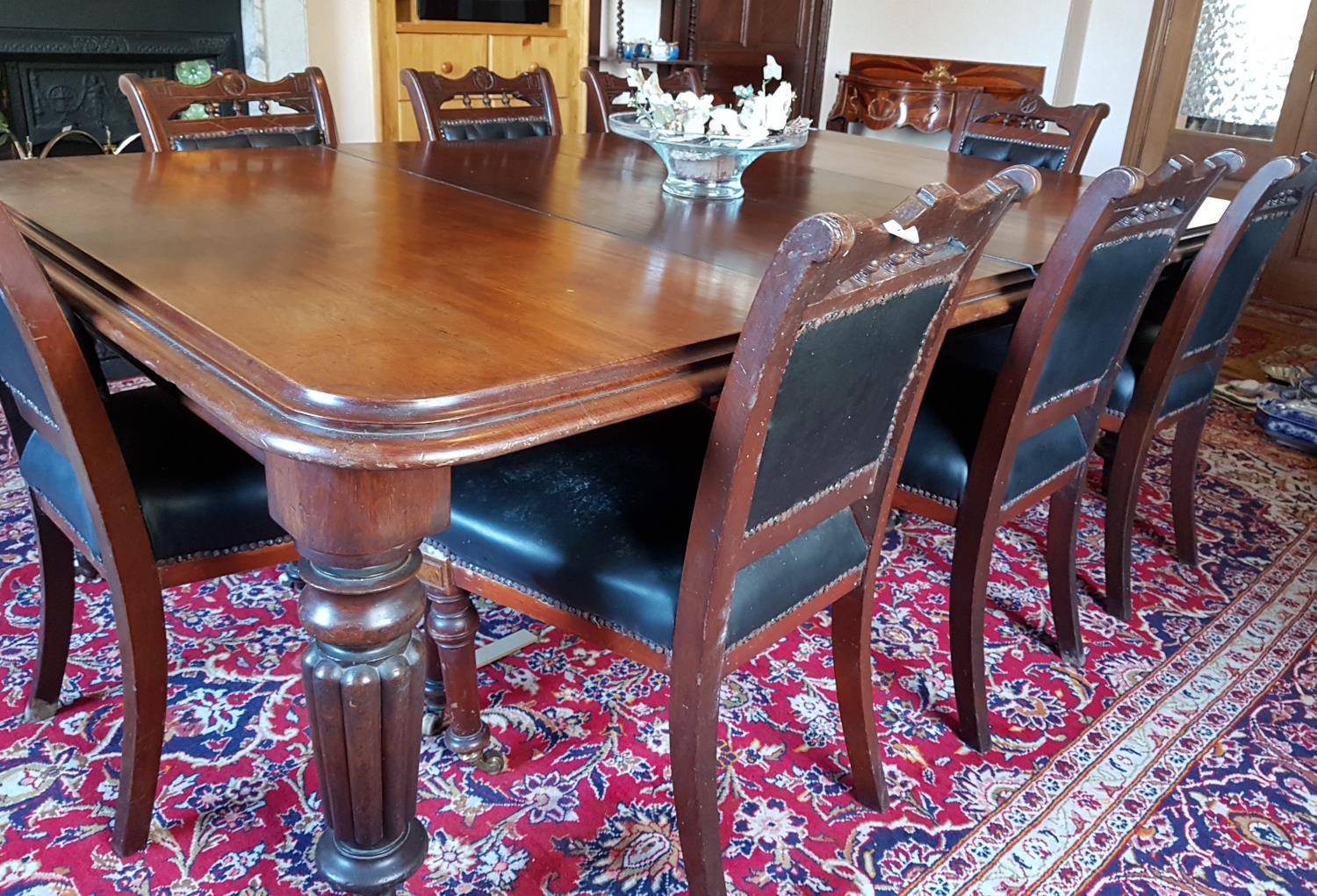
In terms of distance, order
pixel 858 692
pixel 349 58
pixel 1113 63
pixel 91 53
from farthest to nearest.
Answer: pixel 1113 63, pixel 349 58, pixel 91 53, pixel 858 692

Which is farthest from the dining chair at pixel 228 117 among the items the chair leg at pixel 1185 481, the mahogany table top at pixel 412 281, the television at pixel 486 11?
the chair leg at pixel 1185 481

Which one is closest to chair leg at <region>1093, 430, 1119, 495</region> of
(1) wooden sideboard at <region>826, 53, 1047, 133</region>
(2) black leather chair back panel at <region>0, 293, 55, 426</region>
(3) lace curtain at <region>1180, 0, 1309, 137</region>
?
(2) black leather chair back panel at <region>0, 293, 55, 426</region>

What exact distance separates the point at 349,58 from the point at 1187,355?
340cm

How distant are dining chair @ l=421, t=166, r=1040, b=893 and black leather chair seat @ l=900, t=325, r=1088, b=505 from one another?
0.97 ft

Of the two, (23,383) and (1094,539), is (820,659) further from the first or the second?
(23,383)

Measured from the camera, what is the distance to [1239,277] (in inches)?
74.5

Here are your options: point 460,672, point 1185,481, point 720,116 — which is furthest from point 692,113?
point 1185,481

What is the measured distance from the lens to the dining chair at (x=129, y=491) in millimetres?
1084

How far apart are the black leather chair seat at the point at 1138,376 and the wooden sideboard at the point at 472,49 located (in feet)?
8.82

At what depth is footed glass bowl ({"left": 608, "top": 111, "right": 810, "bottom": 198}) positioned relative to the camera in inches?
75.0

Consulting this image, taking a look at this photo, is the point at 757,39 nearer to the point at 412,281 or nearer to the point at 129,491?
the point at 412,281

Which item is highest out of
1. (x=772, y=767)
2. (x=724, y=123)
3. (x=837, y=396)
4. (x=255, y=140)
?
(x=724, y=123)

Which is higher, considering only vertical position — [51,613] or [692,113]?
[692,113]

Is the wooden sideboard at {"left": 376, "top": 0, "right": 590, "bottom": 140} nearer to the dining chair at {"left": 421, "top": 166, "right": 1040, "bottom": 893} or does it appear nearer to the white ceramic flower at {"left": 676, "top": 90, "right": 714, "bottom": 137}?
the white ceramic flower at {"left": 676, "top": 90, "right": 714, "bottom": 137}
